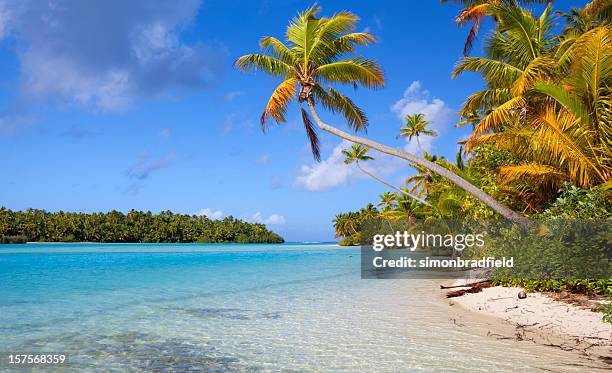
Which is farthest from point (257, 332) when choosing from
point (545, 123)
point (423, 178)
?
point (423, 178)

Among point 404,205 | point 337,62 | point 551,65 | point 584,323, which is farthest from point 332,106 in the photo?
point 404,205

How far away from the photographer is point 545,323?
302 inches

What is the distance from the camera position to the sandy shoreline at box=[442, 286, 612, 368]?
20.4 feet

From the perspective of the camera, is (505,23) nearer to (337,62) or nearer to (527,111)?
(527,111)

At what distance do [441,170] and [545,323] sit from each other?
347 cm

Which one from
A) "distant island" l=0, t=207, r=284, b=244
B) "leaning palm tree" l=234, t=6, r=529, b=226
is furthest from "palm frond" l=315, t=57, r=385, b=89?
"distant island" l=0, t=207, r=284, b=244

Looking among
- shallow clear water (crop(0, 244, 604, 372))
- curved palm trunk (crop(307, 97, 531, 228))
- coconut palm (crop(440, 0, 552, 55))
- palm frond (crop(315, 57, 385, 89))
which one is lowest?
shallow clear water (crop(0, 244, 604, 372))

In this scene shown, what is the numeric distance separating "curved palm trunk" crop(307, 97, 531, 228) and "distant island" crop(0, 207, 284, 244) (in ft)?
283

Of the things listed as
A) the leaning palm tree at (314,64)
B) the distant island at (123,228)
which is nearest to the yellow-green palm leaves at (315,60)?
the leaning palm tree at (314,64)

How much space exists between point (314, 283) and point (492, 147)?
→ 751cm

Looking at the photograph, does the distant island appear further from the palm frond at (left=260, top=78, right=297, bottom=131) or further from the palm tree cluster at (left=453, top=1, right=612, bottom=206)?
the palm tree cluster at (left=453, top=1, right=612, bottom=206)

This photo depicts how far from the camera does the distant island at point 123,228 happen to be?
271 ft

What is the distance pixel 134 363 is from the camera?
584 cm

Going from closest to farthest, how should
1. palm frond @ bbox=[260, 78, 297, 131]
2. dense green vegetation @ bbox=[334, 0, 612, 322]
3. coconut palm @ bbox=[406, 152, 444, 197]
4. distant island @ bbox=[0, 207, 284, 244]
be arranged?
1. dense green vegetation @ bbox=[334, 0, 612, 322]
2. palm frond @ bbox=[260, 78, 297, 131]
3. coconut palm @ bbox=[406, 152, 444, 197]
4. distant island @ bbox=[0, 207, 284, 244]
